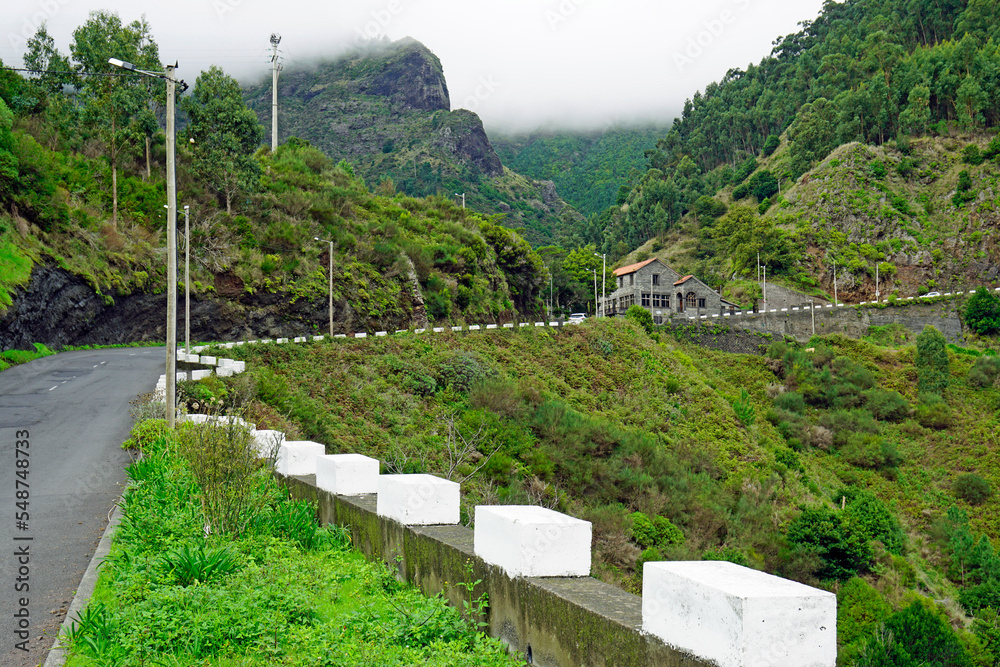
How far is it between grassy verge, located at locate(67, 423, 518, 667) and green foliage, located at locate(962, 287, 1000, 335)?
75293 millimetres

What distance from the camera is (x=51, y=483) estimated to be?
10.6 meters

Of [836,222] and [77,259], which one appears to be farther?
[836,222]

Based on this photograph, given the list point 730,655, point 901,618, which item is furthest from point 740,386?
point 730,655

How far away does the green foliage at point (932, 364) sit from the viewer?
53719 millimetres

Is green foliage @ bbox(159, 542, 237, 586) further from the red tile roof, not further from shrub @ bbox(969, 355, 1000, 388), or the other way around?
the red tile roof

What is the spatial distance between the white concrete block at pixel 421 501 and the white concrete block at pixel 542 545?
1.41 m

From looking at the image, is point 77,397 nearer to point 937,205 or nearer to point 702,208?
point 937,205

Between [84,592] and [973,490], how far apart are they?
160 feet

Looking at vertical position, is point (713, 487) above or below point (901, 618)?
above

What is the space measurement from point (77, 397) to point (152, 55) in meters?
37.6

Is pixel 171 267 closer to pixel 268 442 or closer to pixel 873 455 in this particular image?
pixel 268 442

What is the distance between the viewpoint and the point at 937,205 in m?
84.0

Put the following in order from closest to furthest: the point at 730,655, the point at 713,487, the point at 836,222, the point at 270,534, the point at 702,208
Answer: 1. the point at 730,655
2. the point at 270,534
3. the point at 713,487
4. the point at 836,222
5. the point at 702,208

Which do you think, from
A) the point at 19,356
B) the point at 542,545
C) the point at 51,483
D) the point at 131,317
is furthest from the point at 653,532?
the point at 131,317
